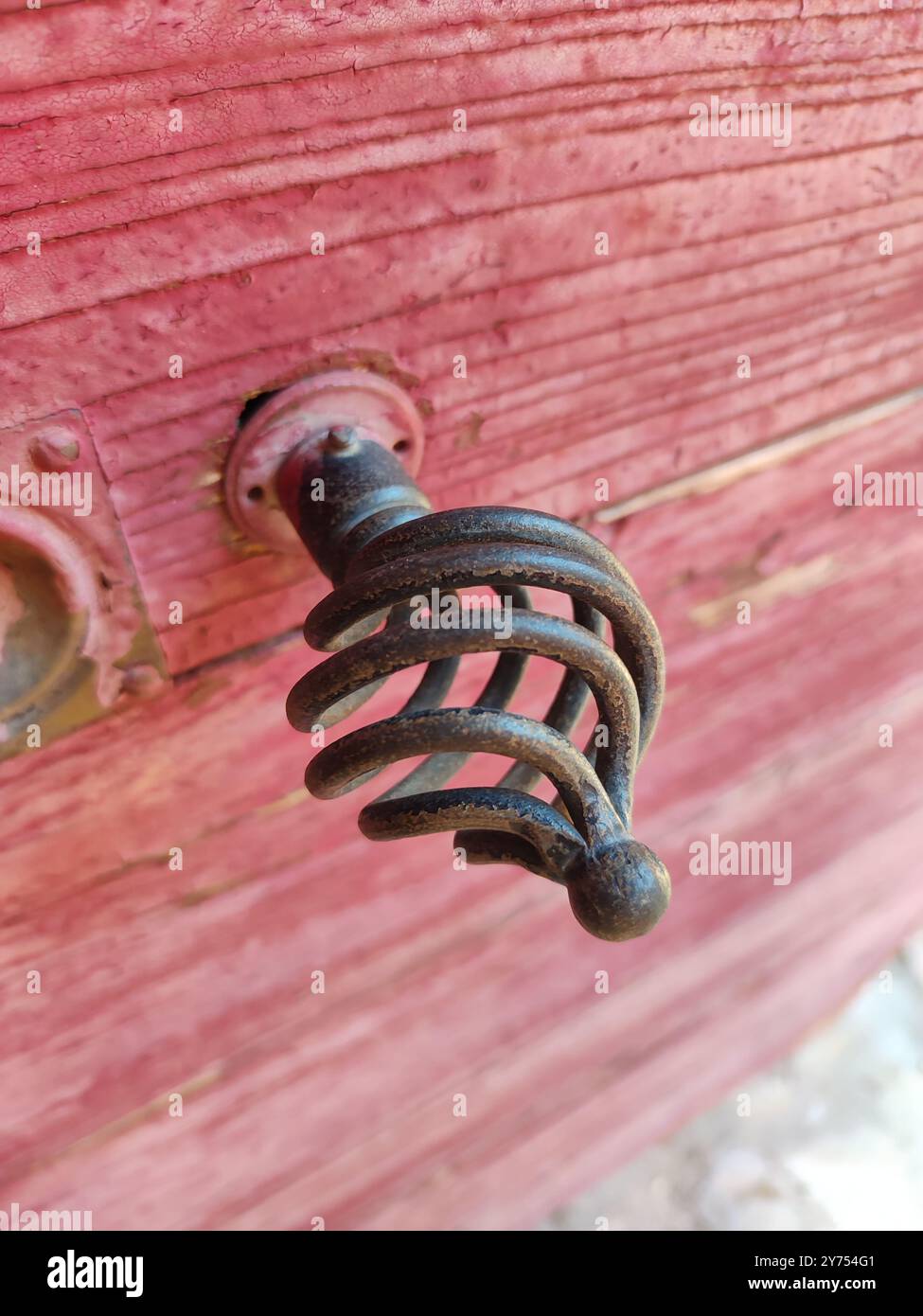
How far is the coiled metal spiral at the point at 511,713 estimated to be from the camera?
289mm

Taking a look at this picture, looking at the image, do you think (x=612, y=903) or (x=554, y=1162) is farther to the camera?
(x=554, y=1162)

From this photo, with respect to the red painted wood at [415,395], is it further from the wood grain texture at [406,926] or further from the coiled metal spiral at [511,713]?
the coiled metal spiral at [511,713]

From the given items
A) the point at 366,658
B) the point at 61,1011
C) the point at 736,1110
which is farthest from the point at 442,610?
the point at 736,1110

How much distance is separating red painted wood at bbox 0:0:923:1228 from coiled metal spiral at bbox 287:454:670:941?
0.42 feet

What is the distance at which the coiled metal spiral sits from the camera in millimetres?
289

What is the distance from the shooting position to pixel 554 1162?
1.35 meters

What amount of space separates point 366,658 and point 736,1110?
1642 mm

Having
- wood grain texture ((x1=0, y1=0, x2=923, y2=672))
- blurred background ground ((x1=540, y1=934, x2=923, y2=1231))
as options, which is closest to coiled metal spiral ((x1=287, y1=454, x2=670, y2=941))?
wood grain texture ((x1=0, y1=0, x2=923, y2=672))

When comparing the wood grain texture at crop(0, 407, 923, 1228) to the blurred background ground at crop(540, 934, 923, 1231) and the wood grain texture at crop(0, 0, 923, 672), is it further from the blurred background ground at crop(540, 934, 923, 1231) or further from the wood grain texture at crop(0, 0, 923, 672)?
the blurred background ground at crop(540, 934, 923, 1231)

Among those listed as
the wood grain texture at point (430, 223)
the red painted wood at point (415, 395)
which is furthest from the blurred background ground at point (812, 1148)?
the wood grain texture at point (430, 223)

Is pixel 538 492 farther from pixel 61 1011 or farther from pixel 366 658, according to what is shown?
pixel 61 1011

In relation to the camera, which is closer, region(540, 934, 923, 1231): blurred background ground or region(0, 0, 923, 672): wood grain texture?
region(0, 0, 923, 672): wood grain texture

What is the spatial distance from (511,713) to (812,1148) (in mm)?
1672
